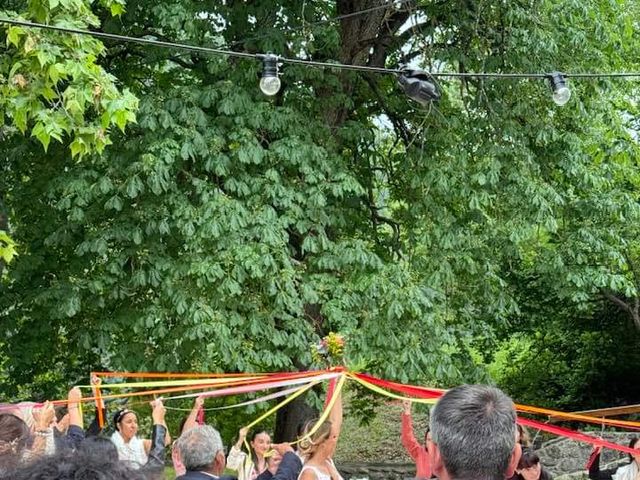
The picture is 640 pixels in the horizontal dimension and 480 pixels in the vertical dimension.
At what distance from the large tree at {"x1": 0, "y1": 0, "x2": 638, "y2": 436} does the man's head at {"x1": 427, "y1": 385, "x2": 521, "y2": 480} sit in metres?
7.97

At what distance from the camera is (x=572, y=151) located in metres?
12.9

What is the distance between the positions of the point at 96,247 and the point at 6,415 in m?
7.87

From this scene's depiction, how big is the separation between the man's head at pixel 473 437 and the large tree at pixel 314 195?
7.97 meters

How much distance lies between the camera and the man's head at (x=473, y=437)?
279cm

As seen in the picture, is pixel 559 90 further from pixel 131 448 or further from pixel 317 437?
pixel 317 437

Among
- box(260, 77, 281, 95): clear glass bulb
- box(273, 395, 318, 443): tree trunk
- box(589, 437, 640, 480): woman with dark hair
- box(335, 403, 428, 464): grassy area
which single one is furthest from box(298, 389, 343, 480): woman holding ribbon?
box(335, 403, 428, 464): grassy area

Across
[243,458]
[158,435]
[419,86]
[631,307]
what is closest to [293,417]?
[419,86]

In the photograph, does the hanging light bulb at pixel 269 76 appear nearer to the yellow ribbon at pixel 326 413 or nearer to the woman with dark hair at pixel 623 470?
the yellow ribbon at pixel 326 413

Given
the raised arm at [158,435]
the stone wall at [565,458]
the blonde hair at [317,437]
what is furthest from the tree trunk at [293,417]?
the blonde hair at [317,437]

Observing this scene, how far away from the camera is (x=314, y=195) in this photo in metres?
11.6

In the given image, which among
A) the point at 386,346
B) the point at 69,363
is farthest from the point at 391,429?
the point at 386,346

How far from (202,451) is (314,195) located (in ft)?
23.0

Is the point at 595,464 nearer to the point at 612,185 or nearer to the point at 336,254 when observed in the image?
the point at 336,254

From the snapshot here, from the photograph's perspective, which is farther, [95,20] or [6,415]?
[95,20]
